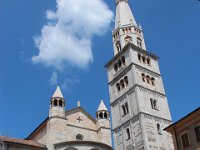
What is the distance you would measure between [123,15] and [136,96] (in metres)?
17.9

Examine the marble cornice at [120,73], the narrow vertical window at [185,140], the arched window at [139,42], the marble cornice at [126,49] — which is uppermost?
the arched window at [139,42]

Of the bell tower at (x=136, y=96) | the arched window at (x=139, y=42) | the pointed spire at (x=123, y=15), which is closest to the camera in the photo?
the bell tower at (x=136, y=96)

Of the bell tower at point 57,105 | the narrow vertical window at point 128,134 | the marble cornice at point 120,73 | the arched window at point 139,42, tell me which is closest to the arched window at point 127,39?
the arched window at point 139,42

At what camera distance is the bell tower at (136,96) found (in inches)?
1357

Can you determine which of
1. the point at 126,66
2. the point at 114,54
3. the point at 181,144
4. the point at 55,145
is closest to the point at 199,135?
the point at 181,144

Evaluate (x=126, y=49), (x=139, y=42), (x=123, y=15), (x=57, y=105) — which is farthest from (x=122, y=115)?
(x=123, y=15)

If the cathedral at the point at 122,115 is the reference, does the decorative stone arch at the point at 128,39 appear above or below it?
above

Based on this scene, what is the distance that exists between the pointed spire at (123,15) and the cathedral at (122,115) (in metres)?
0.37

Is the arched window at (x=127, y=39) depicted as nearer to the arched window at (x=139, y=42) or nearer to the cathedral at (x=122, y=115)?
the cathedral at (x=122, y=115)

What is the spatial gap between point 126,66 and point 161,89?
5535 mm

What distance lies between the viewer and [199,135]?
69.1ft

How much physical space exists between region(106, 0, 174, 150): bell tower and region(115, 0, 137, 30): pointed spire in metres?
0.73

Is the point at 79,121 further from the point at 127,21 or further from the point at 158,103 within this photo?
the point at 127,21

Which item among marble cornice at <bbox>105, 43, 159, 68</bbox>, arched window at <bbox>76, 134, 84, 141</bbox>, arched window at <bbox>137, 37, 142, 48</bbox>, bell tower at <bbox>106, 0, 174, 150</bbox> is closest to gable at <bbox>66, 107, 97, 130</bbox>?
arched window at <bbox>76, 134, 84, 141</bbox>
